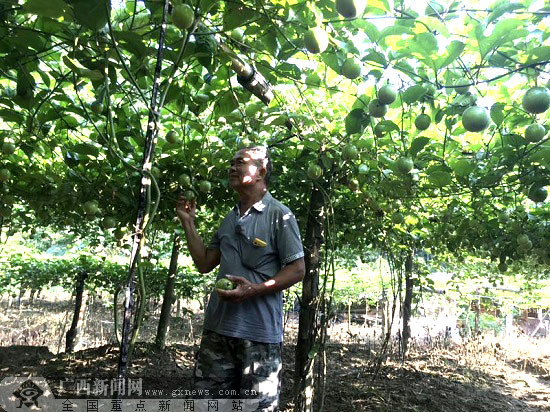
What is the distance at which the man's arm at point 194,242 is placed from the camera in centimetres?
203

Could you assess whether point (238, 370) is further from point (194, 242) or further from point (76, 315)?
point (76, 315)

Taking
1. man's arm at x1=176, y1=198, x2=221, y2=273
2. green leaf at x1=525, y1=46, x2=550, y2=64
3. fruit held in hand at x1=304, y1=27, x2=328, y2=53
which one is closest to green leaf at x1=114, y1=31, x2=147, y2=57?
fruit held in hand at x1=304, y1=27, x2=328, y2=53

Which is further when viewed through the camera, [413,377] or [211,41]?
[413,377]

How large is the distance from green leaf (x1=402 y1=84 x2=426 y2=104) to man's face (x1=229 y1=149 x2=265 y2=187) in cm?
72

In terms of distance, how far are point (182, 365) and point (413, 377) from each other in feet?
10.1

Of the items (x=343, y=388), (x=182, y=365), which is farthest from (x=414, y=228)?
(x=182, y=365)

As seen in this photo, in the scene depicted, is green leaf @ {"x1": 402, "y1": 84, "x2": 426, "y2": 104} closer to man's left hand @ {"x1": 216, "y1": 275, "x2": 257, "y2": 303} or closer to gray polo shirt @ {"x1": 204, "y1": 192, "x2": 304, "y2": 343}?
gray polo shirt @ {"x1": 204, "y1": 192, "x2": 304, "y2": 343}

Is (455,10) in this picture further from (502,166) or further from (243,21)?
(502,166)

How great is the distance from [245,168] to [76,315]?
5.13 m

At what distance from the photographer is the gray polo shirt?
1856mm

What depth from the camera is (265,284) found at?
179cm

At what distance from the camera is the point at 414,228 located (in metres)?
4.75

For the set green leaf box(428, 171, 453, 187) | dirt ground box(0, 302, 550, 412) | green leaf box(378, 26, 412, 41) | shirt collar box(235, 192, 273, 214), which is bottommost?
dirt ground box(0, 302, 550, 412)

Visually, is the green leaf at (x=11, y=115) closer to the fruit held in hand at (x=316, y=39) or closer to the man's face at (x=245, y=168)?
the man's face at (x=245, y=168)
